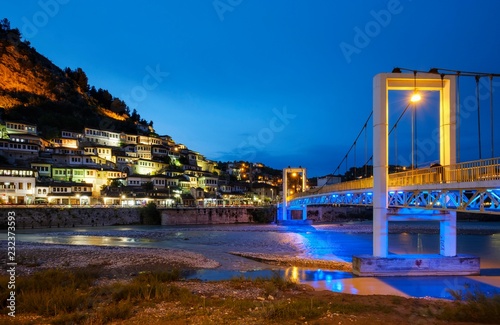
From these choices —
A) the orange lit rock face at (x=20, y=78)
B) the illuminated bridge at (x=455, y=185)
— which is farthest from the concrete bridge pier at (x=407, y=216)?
the orange lit rock face at (x=20, y=78)

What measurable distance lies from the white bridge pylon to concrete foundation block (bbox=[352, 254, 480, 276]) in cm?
57

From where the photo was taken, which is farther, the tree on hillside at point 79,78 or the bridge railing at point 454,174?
the tree on hillside at point 79,78

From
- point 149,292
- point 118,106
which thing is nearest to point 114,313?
point 149,292

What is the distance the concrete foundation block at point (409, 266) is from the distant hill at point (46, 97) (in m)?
88.6

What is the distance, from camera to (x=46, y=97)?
116 meters

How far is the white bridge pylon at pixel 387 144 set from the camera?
678 inches

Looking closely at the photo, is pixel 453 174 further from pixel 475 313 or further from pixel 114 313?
pixel 114 313

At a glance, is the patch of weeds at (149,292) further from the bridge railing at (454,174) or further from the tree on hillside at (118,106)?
the tree on hillside at (118,106)

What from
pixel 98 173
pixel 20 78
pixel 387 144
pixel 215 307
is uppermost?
pixel 20 78

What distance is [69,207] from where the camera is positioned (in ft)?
170

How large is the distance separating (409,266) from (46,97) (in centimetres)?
12562

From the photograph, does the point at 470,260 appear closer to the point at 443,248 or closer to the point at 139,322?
the point at 443,248

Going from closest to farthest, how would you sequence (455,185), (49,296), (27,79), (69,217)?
(49,296) → (455,185) → (69,217) → (27,79)

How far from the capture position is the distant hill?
97625 mm
